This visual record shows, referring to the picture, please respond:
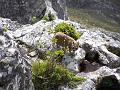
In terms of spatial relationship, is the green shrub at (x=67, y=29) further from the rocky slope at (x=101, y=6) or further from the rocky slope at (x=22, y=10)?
the rocky slope at (x=101, y=6)

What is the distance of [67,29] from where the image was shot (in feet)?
54.1

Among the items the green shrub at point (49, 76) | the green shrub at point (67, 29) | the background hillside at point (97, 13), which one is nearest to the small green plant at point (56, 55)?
the green shrub at point (49, 76)

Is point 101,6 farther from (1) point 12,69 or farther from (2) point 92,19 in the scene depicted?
(1) point 12,69

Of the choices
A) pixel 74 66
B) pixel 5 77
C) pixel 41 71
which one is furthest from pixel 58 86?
pixel 5 77

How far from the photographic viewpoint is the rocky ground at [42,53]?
36.5 feet

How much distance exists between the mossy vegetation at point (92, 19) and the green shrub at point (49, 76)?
157 ft

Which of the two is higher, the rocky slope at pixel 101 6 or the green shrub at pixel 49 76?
the green shrub at pixel 49 76

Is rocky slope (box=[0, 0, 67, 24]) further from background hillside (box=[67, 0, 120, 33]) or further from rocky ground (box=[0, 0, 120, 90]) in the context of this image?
background hillside (box=[67, 0, 120, 33])

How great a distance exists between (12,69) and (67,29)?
5.87 m

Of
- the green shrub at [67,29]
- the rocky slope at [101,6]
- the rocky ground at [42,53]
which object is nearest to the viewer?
the rocky ground at [42,53]

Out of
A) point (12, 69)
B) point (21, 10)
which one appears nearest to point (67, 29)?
point (12, 69)

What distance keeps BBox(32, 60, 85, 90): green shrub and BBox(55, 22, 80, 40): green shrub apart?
325cm

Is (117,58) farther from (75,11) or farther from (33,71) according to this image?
(75,11)

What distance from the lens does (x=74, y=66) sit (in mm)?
14938
